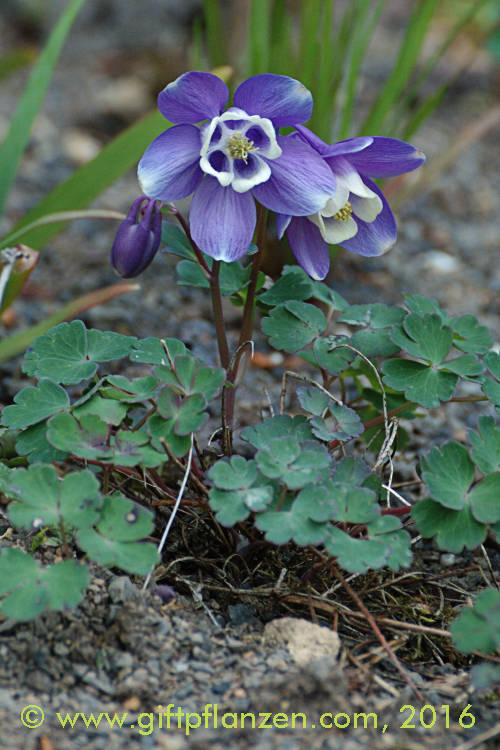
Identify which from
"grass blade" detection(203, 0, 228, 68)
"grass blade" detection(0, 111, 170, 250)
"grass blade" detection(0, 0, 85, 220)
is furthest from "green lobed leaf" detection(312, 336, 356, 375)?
"grass blade" detection(203, 0, 228, 68)

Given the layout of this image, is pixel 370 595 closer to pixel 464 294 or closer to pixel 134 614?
pixel 134 614

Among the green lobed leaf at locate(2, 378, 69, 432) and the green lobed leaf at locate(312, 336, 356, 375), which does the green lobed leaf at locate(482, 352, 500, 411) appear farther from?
the green lobed leaf at locate(2, 378, 69, 432)

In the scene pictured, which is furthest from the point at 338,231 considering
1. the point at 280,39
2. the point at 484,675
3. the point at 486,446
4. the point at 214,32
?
the point at 214,32

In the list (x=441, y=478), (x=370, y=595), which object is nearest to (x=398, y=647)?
(x=370, y=595)

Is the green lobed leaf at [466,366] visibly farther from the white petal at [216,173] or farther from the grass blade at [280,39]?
the grass blade at [280,39]

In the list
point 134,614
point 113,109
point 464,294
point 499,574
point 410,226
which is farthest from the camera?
point 113,109
